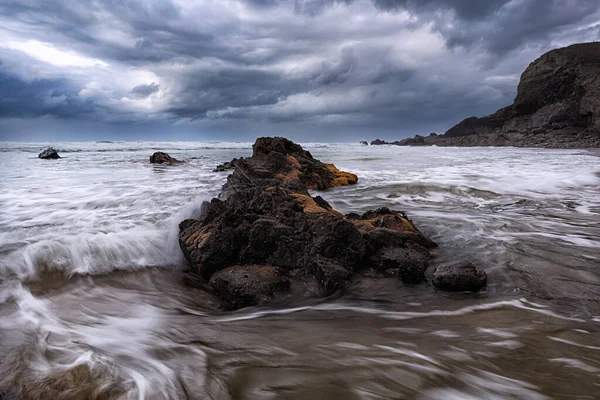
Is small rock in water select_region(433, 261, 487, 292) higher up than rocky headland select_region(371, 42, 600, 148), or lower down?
lower down

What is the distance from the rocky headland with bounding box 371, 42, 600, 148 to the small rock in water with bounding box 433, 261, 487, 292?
49.6 metres

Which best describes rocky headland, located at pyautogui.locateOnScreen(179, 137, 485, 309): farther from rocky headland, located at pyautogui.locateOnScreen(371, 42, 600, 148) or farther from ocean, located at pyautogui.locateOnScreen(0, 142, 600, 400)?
rocky headland, located at pyautogui.locateOnScreen(371, 42, 600, 148)

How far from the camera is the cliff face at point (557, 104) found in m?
46.2

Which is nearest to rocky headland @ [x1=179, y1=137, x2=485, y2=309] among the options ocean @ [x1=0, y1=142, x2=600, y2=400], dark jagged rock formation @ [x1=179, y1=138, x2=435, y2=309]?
dark jagged rock formation @ [x1=179, y1=138, x2=435, y2=309]

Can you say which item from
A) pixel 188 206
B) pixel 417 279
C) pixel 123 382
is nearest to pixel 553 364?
pixel 417 279

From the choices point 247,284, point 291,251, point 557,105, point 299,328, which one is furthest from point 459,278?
point 557,105

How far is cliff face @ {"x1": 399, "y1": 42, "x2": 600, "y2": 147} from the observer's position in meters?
46.2

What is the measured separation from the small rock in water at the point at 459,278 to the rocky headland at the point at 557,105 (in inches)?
1951

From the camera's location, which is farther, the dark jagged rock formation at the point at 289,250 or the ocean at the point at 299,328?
the dark jagged rock formation at the point at 289,250

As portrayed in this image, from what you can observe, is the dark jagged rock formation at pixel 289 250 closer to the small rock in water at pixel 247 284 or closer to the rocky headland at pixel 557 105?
the small rock in water at pixel 247 284

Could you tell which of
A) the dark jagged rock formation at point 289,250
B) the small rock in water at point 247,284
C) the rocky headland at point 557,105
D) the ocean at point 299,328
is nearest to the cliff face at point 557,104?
the rocky headland at point 557,105

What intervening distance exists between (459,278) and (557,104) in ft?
220

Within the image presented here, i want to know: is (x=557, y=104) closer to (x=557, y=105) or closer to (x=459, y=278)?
(x=557, y=105)

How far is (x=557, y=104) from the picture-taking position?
177ft
